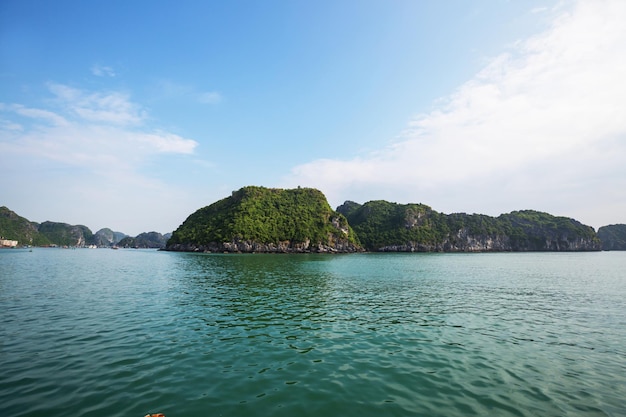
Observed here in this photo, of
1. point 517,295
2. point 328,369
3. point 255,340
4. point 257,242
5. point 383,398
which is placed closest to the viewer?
point 383,398

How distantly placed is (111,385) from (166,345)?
214 inches

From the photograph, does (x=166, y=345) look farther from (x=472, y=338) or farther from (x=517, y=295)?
(x=517, y=295)

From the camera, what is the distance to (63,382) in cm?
1230

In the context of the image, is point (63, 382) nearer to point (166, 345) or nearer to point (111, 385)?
point (111, 385)

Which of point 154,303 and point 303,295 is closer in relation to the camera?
point 154,303

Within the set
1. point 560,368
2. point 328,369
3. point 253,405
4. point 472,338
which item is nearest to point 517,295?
point 472,338

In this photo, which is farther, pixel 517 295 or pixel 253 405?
pixel 517 295

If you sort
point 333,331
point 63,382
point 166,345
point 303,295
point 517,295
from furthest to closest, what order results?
point 517,295 → point 303,295 → point 333,331 → point 166,345 → point 63,382

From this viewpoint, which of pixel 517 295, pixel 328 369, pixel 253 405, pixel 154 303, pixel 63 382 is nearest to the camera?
pixel 253 405

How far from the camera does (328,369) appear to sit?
14273 millimetres

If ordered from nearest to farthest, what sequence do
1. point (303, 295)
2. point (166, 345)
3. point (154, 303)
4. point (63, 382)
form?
point (63, 382) < point (166, 345) < point (154, 303) < point (303, 295)

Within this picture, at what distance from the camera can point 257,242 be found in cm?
19412

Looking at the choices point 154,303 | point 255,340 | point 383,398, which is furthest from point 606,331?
point 154,303

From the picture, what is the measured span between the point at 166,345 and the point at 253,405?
Answer: 31.4ft
